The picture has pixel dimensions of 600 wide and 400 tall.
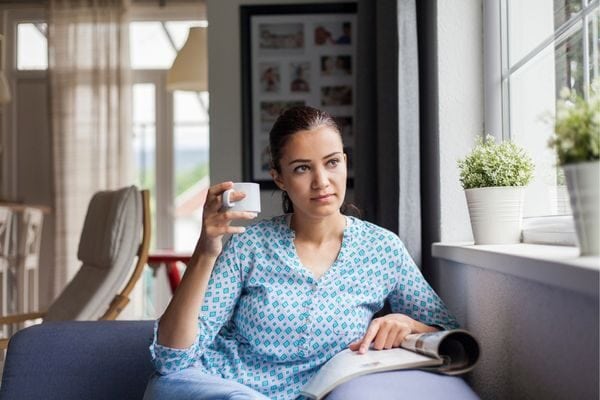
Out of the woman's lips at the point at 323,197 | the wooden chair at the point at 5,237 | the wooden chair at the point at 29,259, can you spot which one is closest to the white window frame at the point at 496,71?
the woman's lips at the point at 323,197

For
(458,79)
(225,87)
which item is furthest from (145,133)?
(458,79)

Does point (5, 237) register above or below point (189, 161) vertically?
below

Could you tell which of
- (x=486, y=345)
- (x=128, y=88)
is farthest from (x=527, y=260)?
(x=128, y=88)

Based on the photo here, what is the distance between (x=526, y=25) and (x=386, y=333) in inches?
37.8

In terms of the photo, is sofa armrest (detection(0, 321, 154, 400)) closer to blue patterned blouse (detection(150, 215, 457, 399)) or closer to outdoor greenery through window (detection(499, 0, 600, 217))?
blue patterned blouse (detection(150, 215, 457, 399))

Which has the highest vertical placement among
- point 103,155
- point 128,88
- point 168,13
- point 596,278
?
point 168,13

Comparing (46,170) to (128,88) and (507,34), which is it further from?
(507,34)

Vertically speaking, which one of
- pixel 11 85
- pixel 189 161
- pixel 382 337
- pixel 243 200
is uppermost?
pixel 11 85

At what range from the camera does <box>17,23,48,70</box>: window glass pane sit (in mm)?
5910

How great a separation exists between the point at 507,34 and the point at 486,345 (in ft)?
2.87

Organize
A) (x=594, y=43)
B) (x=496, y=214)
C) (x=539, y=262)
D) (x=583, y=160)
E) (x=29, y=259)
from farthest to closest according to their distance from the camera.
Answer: (x=29, y=259)
(x=496, y=214)
(x=594, y=43)
(x=539, y=262)
(x=583, y=160)

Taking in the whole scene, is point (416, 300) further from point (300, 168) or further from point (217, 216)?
point (217, 216)

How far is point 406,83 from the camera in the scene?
7.98ft

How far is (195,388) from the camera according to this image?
1571mm
